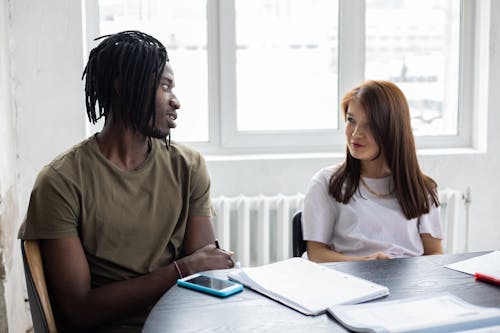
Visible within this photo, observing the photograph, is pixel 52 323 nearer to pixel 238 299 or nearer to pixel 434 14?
pixel 238 299

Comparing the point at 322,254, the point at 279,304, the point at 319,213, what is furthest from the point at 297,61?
the point at 279,304

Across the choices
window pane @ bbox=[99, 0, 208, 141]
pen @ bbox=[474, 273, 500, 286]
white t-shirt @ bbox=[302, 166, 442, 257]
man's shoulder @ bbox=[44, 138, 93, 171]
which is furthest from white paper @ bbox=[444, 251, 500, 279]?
window pane @ bbox=[99, 0, 208, 141]

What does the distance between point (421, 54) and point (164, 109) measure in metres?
1.91

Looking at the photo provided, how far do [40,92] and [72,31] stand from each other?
296 mm

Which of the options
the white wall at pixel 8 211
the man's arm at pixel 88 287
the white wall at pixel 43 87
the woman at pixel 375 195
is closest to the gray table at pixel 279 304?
the man's arm at pixel 88 287

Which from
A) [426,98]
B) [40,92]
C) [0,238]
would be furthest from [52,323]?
[426,98]

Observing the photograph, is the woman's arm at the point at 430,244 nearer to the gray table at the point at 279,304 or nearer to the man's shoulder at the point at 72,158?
the gray table at the point at 279,304

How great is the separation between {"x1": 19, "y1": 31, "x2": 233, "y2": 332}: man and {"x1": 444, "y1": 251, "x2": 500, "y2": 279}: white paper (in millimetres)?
594

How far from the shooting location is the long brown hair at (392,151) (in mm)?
2037

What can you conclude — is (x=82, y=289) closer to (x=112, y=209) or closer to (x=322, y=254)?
(x=112, y=209)

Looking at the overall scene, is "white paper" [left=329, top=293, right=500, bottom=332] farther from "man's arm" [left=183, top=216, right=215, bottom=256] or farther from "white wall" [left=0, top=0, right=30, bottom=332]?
"white wall" [left=0, top=0, right=30, bottom=332]

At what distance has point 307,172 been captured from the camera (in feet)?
9.81

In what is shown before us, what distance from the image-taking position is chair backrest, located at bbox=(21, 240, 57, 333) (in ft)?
4.72

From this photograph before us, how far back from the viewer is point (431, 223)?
207 centimetres
